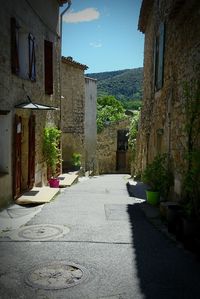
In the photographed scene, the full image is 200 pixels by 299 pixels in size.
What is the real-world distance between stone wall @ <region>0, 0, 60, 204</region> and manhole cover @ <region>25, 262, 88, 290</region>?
3.60 m

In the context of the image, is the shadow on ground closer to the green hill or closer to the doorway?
the doorway

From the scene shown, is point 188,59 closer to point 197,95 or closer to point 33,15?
point 197,95

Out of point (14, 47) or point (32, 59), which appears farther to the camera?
point (32, 59)

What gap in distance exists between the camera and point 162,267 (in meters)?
4.71

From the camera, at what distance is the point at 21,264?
4.82 metres

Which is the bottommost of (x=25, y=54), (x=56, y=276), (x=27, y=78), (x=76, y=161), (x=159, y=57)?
(x=56, y=276)

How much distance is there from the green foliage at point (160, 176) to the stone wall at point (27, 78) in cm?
384

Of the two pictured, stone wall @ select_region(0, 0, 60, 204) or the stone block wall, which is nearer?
stone wall @ select_region(0, 0, 60, 204)

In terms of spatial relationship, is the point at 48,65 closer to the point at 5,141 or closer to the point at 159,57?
the point at 159,57

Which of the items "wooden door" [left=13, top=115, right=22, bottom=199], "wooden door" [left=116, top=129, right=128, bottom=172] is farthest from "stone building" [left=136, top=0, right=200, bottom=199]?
"wooden door" [left=116, top=129, right=128, bottom=172]

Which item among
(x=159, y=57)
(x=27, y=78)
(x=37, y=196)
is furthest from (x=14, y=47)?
(x=159, y=57)

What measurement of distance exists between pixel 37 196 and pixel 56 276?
5.07 m

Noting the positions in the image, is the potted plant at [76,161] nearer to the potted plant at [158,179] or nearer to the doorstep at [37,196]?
the doorstep at [37,196]

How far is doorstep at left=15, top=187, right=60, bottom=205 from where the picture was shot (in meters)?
8.72
